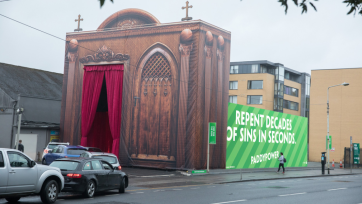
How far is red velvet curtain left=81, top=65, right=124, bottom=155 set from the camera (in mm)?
30609

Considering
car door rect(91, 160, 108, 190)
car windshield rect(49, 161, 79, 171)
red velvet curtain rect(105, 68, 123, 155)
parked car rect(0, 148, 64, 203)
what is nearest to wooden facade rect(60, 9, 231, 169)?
red velvet curtain rect(105, 68, 123, 155)

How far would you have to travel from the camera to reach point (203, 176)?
25469mm

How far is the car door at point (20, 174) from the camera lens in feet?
36.4

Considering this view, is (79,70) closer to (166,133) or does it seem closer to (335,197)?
(166,133)

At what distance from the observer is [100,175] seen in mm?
14586

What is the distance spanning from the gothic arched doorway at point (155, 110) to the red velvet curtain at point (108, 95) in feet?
4.70

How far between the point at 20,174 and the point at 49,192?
3.90ft

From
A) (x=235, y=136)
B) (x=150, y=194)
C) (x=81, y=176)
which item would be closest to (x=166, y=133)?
(x=235, y=136)

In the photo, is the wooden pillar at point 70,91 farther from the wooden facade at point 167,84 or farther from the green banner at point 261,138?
the green banner at point 261,138

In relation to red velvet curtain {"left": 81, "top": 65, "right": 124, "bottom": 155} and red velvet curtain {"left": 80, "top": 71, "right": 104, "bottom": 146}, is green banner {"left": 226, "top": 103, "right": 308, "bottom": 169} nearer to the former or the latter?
red velvet curtain {"left": 81, "top": 65, "right": 124, "bottom": 155}

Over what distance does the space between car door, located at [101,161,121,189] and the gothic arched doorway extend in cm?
1296

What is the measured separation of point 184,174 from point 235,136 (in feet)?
22.6

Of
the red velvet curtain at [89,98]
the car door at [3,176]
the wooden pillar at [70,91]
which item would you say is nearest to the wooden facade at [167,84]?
the red velvet curtain at [89,98]

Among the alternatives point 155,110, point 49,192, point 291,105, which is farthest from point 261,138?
Result: point 291,105
